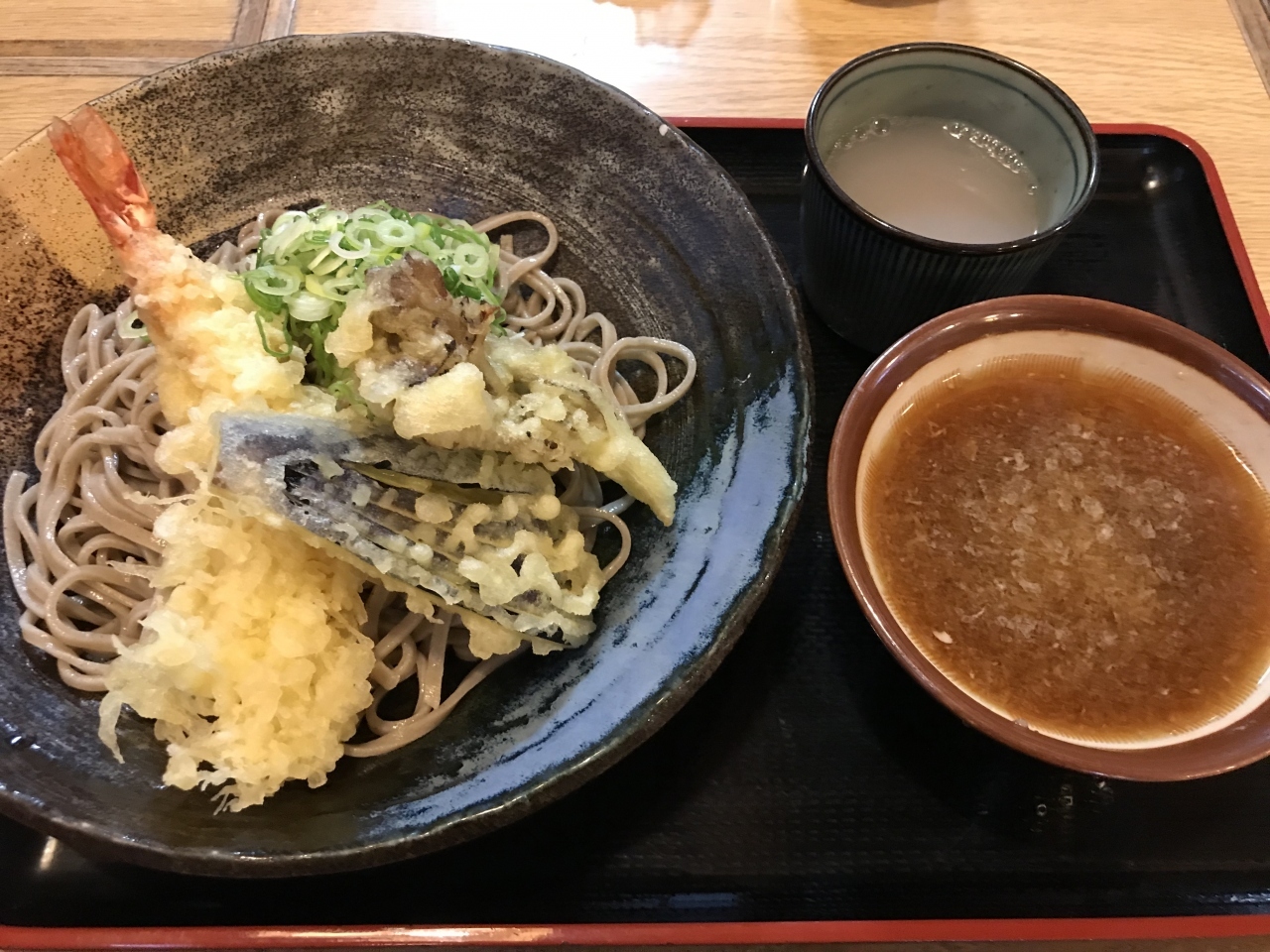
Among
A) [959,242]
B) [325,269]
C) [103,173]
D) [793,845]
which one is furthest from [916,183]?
[103,173]

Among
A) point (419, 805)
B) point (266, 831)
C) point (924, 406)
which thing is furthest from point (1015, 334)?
point (266, 831)

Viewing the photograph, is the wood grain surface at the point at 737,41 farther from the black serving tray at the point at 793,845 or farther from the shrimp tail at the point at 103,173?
the black serving tray at the point at 793,845

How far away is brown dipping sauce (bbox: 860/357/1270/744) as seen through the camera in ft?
3.93

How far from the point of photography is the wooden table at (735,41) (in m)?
2.24

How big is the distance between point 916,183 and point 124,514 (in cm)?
167

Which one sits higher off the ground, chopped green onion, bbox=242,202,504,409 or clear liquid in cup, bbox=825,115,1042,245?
chopped green onion, bbox=242,202,504,409

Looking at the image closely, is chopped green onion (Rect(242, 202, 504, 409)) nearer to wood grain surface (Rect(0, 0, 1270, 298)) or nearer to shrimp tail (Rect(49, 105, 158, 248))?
shrimp tail (Rect(49, 105, 158, 248))

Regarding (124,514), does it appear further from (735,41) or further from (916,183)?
(735,41)

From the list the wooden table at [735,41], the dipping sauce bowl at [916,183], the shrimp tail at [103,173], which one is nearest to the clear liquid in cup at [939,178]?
the dipping sauce bowl at [916,183]

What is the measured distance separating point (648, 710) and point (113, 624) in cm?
96

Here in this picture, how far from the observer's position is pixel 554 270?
1.80 m

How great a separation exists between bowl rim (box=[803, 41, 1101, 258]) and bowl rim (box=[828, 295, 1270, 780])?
0.36 feet

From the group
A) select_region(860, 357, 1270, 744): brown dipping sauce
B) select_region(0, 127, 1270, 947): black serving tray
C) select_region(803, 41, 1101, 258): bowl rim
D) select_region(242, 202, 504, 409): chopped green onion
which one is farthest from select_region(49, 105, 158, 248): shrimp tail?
select_region(860, 357, 1270, 744): brown dipping sauce

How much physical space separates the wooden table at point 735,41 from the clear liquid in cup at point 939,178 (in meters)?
0.53
